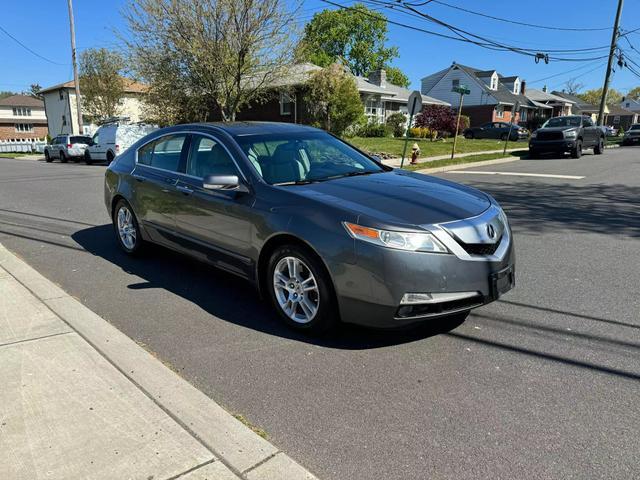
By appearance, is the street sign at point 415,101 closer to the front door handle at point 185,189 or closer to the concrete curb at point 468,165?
the concrete curb at point 468,165

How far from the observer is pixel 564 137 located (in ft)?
70.0

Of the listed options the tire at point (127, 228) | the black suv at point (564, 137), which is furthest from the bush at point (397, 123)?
the tire at point (127, 228)

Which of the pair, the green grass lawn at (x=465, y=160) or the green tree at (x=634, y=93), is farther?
the green tree at (x=634, y=93)

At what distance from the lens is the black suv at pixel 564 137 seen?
21.4 m

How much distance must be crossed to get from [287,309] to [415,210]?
1.28 meters

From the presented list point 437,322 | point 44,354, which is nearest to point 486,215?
point 437,322

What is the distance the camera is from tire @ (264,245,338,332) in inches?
143

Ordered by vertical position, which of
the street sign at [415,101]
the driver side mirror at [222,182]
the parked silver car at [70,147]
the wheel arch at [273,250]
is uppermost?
the street sign at [415,101]

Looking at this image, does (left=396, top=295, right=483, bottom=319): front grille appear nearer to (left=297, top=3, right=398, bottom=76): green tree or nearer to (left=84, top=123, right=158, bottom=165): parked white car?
(left=84, top=123, right=158, bottom=165): parked white car

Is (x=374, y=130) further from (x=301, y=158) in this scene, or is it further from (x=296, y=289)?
(x=296, y=289)

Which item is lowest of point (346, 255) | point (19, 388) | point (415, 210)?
point (19, 388)

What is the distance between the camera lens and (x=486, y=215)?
376cm

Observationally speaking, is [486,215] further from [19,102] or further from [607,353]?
[19,102]

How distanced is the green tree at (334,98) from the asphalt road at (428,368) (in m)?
20.4
